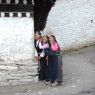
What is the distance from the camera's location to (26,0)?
13391 mm

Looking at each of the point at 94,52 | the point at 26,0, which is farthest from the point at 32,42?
the point at 94,52

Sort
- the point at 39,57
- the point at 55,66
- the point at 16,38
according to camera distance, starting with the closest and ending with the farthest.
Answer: the point at 16,38 → the point at 55,66 → the point at 39,57

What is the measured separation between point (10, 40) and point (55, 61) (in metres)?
1.41

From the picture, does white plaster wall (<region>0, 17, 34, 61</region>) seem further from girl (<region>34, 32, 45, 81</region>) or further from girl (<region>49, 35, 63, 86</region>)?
girl (<region>49, 35, 63, 86</region>)

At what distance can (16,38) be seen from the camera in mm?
13453

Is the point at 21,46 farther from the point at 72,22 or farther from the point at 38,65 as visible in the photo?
the point at 72,22

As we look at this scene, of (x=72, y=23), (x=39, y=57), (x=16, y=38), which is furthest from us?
(x=72, y=23)

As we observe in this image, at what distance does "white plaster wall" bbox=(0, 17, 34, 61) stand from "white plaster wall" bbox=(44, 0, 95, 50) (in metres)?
6.91

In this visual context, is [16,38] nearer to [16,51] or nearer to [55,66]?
[16,51]

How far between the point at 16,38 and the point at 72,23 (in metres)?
8.07

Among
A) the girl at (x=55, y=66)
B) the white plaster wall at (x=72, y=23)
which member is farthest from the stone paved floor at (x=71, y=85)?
the white plaster wall at (x=72, y=23)

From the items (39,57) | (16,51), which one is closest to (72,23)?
(39,57)

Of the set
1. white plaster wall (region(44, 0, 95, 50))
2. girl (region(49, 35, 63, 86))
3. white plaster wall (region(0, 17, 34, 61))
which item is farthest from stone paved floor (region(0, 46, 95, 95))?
white plaster wall (region(44, 0, 95, 50))

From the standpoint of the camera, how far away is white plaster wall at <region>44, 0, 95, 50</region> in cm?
2084
